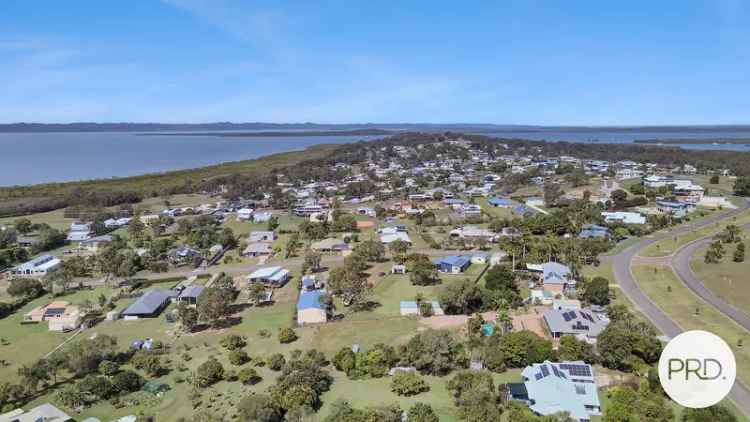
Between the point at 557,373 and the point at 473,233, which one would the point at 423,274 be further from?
the point at 473,233

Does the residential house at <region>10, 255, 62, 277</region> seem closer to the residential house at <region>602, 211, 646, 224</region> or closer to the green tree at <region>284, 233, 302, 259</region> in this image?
Answer: the green tree at <region>284, 233, 302, 259</region>

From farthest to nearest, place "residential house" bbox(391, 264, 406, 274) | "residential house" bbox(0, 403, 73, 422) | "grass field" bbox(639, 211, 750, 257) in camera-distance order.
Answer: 1. "grass field" bbox(639, 211, 750, 257)
2. "residential house" bbox(391, 264, 406, 274)
3. "residential house" bbox(0, 403, 73, 422)

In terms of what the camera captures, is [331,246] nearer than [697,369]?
No

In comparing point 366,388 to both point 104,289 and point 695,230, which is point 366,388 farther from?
point 695,230

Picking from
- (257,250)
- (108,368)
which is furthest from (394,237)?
(108,368)

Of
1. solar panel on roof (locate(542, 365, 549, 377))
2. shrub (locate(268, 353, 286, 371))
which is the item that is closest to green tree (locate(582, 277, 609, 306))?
solar panel on roof (locate(542, 365, 549, 377))
